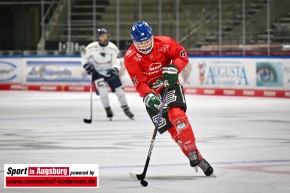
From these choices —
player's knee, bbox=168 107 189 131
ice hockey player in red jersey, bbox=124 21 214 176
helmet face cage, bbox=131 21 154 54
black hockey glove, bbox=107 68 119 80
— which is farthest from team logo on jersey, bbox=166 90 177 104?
black hockey glove, bbox=107 68 119 80

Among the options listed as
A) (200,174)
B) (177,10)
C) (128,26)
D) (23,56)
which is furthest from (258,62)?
(200,174)

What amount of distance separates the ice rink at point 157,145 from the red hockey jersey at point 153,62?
2.76 ft

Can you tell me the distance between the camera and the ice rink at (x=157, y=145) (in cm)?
760

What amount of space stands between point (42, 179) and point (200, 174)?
63.4 inches

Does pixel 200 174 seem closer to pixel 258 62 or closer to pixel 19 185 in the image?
pixel 19 185

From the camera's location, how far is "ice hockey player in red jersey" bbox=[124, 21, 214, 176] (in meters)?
8.09

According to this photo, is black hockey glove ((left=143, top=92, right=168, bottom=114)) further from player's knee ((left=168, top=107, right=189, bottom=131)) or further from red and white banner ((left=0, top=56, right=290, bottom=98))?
red and white banner ((left=0, top=56, right=290, bottom=98))

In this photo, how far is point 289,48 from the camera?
2220 cm

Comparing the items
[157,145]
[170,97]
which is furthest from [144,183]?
[157,145]

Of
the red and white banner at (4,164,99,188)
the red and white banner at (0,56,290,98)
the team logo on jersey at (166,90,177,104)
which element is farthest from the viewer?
the red and white banner at (0,56,290,98)

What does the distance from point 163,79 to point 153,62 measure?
287 millimetres

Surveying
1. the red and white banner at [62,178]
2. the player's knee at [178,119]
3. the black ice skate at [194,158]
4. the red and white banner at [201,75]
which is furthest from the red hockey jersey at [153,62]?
the red and white banner at [201,75]

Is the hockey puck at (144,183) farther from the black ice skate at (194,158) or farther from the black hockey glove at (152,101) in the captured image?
the black hockey glove at (152,101)

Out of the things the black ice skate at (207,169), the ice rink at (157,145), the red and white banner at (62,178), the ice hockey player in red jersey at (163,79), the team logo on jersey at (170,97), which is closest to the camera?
the red and white banner at (62,178)
